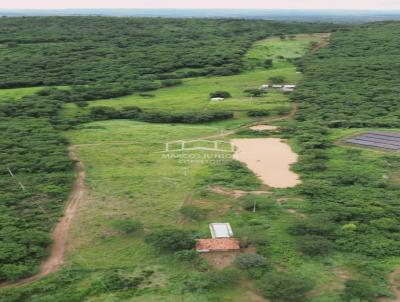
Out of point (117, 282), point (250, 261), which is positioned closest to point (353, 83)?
point (250, 261)

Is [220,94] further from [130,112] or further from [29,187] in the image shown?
[29,187]

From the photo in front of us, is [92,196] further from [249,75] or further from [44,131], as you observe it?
[249,75]

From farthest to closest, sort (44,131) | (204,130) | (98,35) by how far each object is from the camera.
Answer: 1. (98,35)
2. (204,130)
3. (44,131)

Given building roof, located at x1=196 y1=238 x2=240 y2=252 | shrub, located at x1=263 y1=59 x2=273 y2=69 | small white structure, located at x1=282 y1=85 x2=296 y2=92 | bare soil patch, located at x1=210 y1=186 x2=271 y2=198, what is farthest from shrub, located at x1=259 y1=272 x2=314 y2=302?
shrub, located at x1=263 y1=59 x2=273 y2=69

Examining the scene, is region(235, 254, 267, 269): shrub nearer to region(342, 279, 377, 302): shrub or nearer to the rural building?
the rural building

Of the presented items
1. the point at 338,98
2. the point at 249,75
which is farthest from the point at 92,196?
the point at 249,75
